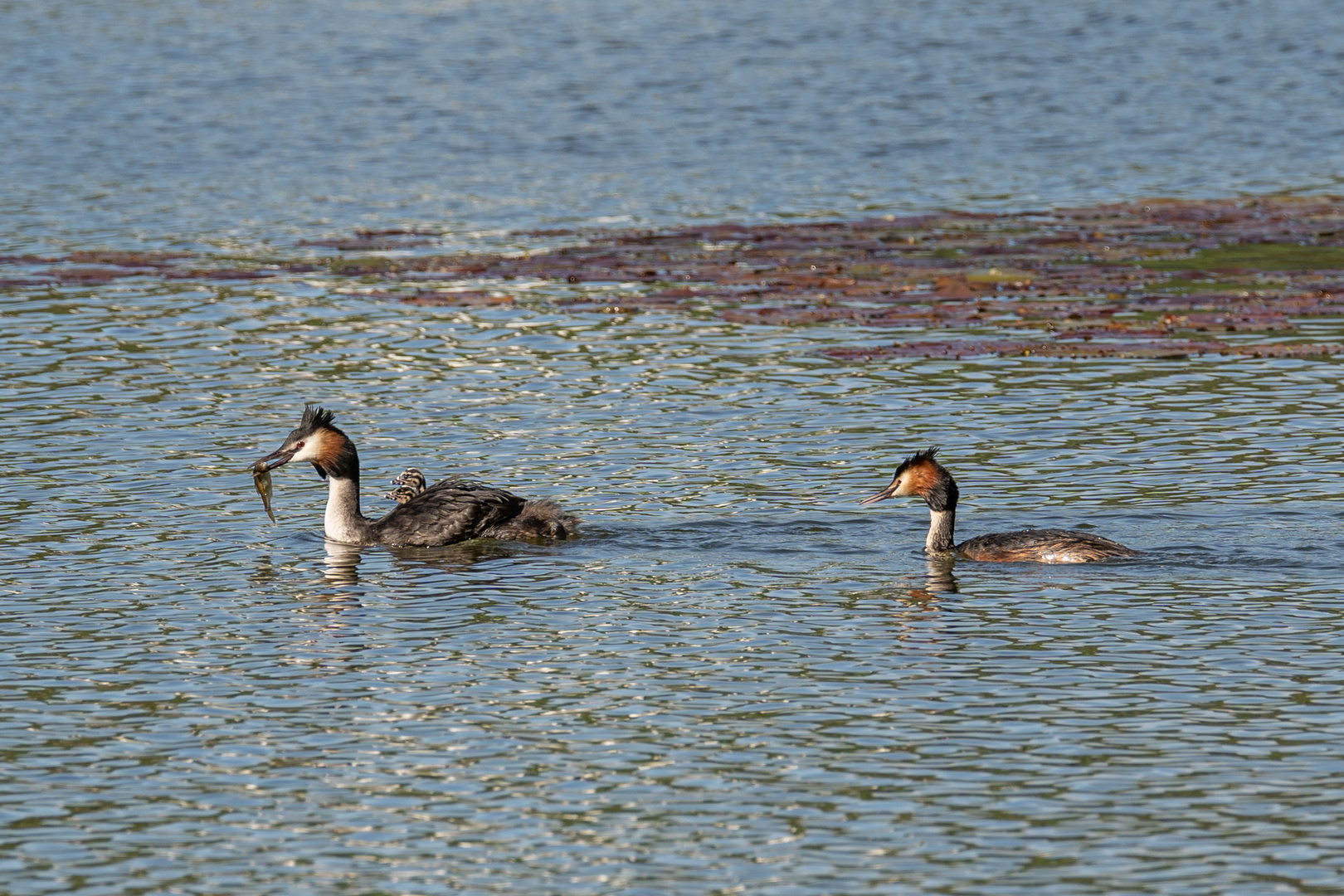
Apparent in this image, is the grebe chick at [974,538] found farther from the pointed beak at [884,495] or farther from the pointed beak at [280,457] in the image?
the pointed beak at [280,457]

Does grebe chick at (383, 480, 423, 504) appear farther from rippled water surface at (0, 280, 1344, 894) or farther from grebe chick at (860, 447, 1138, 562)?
grebe chick at (860, 447, 1138, 562)

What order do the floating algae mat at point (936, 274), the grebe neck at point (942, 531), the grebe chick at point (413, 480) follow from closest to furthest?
the grebe neck at point (942, 531) → the grebe chick at point (413, 480) → the floating algae mat at point (936, 274)

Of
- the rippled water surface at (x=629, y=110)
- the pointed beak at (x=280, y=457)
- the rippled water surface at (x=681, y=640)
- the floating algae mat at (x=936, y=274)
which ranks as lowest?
the rippled water surface at (x=681, y=640)

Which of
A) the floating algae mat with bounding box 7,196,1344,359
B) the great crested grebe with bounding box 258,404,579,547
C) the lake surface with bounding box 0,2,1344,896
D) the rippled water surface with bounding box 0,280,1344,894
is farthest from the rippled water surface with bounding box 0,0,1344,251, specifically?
the great crested grebe with bounding box 258,404,579,547

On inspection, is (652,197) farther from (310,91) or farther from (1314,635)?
(1314,635)

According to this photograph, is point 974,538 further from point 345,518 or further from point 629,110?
point 629,110

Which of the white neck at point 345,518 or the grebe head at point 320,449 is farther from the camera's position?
the grebe head at point 320,449

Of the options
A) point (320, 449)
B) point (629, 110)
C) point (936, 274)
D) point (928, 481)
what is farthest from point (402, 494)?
point (629, 110)

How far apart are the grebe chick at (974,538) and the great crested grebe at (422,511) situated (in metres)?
2.83

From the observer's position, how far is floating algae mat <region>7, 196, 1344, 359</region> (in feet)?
86.3

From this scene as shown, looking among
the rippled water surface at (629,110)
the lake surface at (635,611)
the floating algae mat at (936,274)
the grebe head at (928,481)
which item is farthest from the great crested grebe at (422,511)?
the rippled water surface at (629,110)

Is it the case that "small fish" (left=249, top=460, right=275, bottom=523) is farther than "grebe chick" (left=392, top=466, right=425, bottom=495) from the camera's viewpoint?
No

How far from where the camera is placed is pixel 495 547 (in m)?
18.1

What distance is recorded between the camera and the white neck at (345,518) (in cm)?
1833
